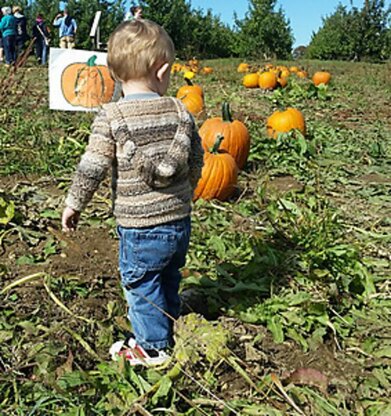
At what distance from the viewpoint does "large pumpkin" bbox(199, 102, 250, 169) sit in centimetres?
543

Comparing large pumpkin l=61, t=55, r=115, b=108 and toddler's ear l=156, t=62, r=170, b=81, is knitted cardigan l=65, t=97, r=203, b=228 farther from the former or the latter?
large pumpkin l=61, t=55, r=115, b=108

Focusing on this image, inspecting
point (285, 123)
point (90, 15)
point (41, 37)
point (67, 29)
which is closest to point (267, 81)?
point (285, 123)

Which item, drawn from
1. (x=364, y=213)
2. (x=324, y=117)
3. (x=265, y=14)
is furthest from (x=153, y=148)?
(x=265, y=14)

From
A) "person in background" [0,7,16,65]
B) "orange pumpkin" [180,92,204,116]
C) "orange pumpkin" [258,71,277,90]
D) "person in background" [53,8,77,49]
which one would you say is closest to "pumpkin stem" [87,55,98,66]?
"orange pumpkin" [180,92,204,116]

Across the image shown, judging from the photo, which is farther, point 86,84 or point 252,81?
point 252,81

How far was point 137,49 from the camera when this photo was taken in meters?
2.37

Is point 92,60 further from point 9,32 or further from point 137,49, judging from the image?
point 9,32

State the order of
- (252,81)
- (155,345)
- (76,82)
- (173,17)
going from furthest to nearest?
(173,17) → (252,81) → (76,82) → (155,345)

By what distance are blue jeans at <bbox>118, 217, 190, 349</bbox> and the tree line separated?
3172cm

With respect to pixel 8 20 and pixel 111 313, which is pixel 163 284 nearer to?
pixel 111 313

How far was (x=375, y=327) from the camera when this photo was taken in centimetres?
303

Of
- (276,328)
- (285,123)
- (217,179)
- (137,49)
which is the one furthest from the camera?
(285,123)

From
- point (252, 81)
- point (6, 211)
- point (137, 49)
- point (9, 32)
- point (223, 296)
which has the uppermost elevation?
point (137, 49)

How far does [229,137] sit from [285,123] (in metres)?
1.31
